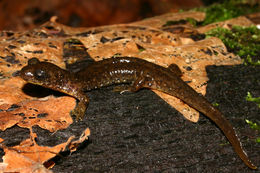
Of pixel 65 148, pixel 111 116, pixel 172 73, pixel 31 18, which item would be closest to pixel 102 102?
pixel 111 116

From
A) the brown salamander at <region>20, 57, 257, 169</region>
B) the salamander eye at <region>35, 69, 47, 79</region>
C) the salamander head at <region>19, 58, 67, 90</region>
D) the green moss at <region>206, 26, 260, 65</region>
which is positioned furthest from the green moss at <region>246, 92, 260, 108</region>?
the salamander eye at <region>35, 69, 47, 79</region>

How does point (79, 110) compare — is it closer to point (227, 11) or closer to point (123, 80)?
point (123, 80)

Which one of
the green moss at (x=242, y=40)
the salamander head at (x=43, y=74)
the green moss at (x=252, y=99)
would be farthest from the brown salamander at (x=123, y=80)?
the green moss at (x=242, y=40)

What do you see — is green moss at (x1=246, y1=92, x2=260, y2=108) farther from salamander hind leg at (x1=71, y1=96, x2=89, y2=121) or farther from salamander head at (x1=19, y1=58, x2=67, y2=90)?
salamander head at (x1=19, y1=58, x2=67, y2=90)

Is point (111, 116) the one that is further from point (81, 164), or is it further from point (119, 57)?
point (119, 57)

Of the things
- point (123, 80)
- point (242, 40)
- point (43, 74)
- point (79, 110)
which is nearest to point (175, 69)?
point (123, 80)
